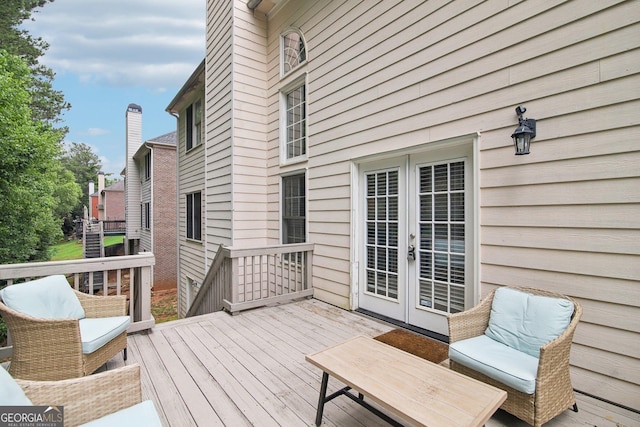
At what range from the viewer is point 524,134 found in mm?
2533

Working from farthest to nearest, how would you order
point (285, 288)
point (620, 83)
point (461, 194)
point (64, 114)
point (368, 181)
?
1. point (64, 114)
2. point (285, 288)
3. point (368, 181)
4. point (461, 194)
5. point (620, 83)

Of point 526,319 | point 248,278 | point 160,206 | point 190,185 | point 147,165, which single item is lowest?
point 248,278

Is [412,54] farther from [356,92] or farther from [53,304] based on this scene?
[53,304]

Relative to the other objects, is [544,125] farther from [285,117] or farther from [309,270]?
[285,117]

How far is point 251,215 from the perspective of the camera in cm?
603

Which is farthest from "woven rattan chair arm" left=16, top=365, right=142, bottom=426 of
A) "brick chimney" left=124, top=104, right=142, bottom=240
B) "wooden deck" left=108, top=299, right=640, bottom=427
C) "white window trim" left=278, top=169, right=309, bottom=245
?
"brick chimney" left=124, top=104, right=142, bottom=240

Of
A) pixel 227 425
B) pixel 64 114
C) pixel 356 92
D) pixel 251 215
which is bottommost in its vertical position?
pixel 227 425

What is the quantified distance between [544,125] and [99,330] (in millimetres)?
4096

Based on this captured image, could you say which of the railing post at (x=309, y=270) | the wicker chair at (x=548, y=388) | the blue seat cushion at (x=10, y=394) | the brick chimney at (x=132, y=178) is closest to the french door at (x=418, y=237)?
the railing post at (x=309, y=270)

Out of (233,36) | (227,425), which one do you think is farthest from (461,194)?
(233,36)

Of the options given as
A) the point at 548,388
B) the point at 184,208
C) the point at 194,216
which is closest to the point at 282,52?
the point at 194,216

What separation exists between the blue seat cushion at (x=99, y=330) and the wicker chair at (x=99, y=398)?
1076 mm

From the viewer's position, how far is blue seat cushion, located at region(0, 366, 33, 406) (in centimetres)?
116

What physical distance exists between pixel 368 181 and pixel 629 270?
8.98ft
